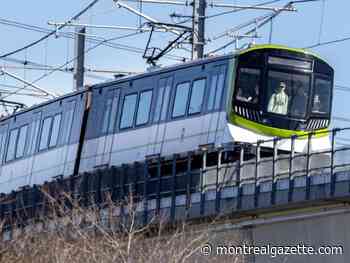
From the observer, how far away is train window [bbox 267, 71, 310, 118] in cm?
3250

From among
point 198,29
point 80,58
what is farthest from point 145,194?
point 80,58

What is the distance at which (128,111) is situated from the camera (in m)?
35.1

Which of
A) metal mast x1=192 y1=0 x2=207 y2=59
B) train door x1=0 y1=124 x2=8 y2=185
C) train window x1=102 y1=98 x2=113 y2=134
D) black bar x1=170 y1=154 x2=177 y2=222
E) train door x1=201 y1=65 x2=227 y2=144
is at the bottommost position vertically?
black bar x1=170 y1=154 x2=177 y2=222

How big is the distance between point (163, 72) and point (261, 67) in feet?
9.17

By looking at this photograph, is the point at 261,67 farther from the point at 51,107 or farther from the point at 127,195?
the point at 51,107

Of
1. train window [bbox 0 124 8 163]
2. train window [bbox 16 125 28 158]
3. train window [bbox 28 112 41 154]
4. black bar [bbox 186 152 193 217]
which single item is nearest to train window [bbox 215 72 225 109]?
black bar [bbox 186 152 193 217]

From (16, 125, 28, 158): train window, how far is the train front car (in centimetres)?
1041

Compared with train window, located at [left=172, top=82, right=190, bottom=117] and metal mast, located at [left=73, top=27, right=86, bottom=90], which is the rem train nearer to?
train window, located at [left=172, top=82, right=190, bottom=117]

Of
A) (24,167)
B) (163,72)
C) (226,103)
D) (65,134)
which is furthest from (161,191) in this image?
(24,167)

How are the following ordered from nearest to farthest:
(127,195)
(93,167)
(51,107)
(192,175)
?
(192,175)
(127,195)
(93,167)
(51,107)

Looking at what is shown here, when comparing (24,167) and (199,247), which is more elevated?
(24,167)

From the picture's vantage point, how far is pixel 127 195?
30734mm

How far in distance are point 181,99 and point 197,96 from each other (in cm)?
60

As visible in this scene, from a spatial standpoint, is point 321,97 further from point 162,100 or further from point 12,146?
point 12,146
